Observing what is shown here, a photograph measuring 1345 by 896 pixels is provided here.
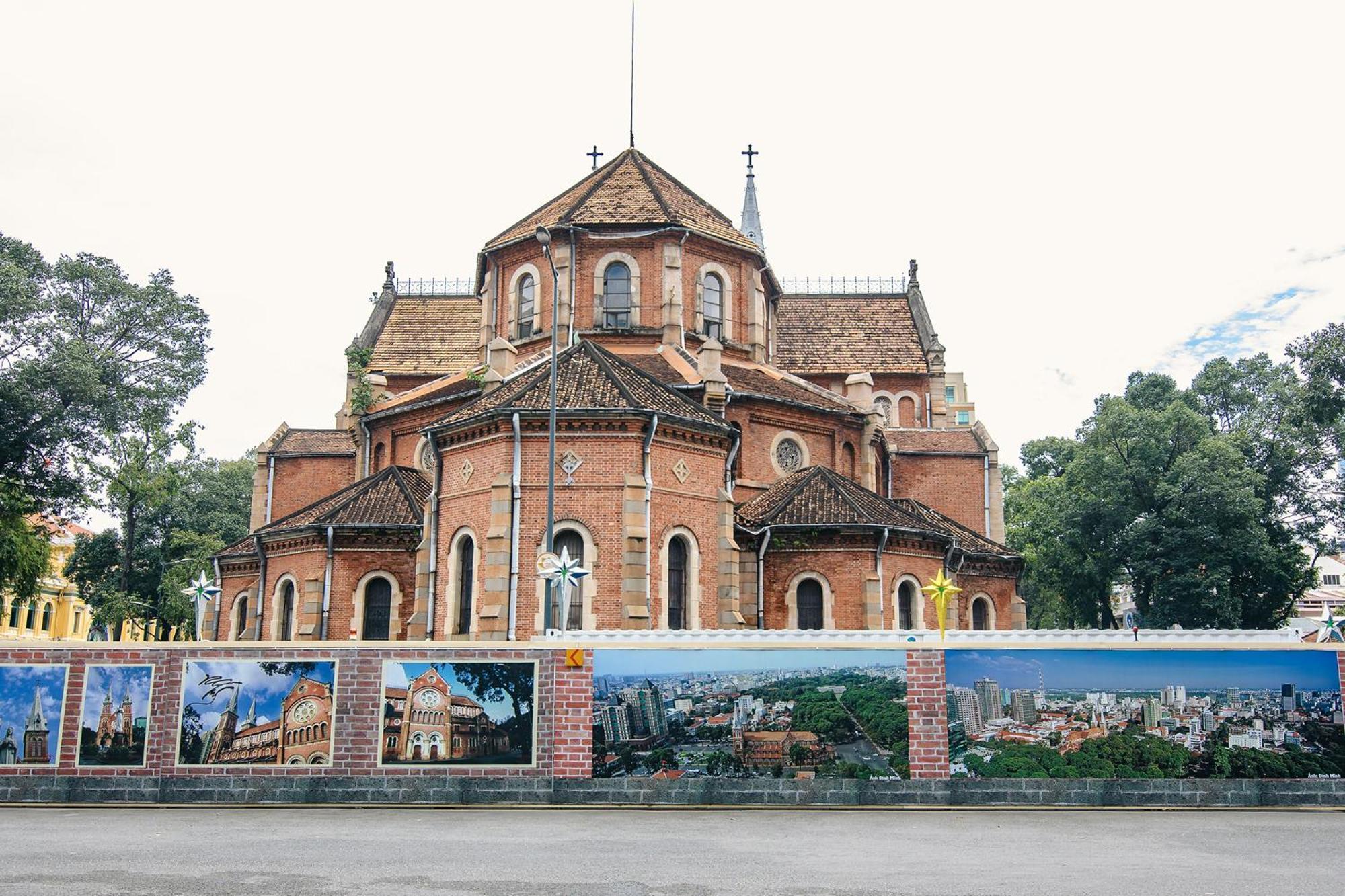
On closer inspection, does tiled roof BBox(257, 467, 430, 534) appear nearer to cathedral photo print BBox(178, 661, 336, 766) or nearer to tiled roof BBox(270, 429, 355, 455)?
tiled roof BBox(270, 429, 355, 455)

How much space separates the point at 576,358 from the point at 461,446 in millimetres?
3794

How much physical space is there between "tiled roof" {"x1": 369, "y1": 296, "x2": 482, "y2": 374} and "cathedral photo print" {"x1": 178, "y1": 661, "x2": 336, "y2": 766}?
2764cm

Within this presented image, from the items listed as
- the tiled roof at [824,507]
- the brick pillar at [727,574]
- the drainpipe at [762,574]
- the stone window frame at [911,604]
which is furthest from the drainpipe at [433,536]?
the stone window frame at [911,604]

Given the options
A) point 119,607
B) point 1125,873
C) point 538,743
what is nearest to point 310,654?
point 538,743

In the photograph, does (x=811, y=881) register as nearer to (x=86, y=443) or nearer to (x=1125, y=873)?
(x=1125, y=873)

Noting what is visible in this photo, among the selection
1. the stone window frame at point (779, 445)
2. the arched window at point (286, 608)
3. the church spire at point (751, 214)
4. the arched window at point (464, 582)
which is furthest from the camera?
the church spire at point (751, 214)

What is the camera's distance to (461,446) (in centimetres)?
2656

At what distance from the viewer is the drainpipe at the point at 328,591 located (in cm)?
2956

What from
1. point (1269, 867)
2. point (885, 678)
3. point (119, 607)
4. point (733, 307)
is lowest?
point (1269, 867)

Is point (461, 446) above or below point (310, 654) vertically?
above

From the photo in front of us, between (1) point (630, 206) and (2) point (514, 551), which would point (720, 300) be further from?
(2) point (514, 551)

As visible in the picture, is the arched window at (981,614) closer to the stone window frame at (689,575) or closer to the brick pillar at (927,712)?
the stone window frame at (689,575)

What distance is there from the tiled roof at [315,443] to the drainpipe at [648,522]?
56.6 ft

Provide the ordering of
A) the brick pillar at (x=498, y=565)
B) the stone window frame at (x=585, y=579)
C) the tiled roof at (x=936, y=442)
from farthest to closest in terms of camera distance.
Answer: the tiled roof at (x=936, y=442) → the stone window frame at (x=585, y=579) → the brick pillar at (x=498, y=565)
